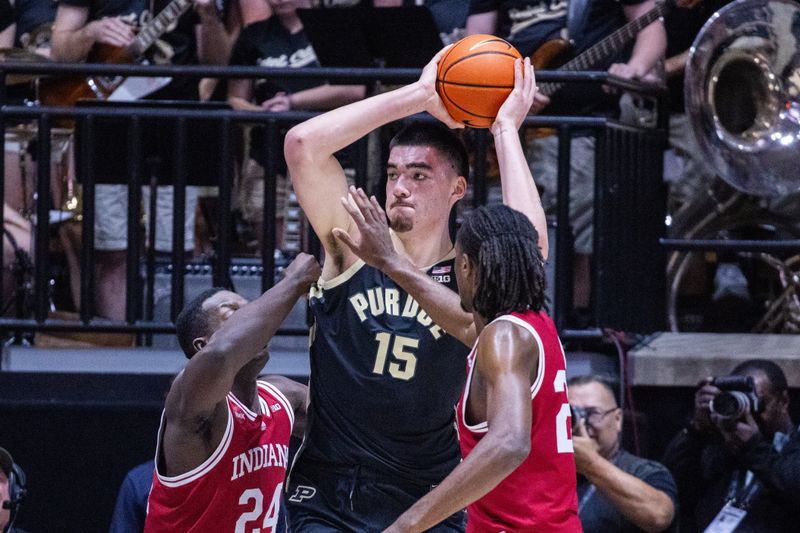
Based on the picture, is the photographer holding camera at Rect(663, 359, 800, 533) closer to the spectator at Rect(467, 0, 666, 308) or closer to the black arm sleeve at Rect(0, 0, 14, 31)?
the spectator at Rect(467, 0, 666, 308)

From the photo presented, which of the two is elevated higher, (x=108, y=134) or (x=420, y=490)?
(x=108, y=134)

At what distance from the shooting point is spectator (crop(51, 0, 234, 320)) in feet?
25.2

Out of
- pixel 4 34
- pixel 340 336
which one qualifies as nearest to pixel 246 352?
pixel 340 336

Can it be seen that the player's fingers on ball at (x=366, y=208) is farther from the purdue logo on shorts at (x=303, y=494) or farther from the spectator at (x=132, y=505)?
the spectator at (x=132, y=505)

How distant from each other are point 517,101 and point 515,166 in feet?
0.90

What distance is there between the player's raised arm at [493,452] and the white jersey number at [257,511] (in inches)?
47.3

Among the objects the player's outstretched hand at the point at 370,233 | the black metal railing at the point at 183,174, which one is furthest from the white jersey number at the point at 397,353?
the black metal railing at the point at 183,174

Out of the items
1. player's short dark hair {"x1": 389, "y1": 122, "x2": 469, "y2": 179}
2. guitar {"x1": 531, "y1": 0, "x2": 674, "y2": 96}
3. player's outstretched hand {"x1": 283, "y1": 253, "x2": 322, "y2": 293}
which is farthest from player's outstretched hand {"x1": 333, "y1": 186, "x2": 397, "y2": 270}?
guitar {"x1": 531, "y1": 0, "x2": 674, "y2": 96}

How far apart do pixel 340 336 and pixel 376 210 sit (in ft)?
1.99

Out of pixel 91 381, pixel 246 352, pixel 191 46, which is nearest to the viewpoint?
pixel 246 352

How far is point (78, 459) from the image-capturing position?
6.97 metres

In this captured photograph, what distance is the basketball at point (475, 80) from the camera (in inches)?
198

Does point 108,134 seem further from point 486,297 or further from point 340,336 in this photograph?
point 486,297

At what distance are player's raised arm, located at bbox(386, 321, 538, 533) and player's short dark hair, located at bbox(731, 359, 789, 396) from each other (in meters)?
2.92
